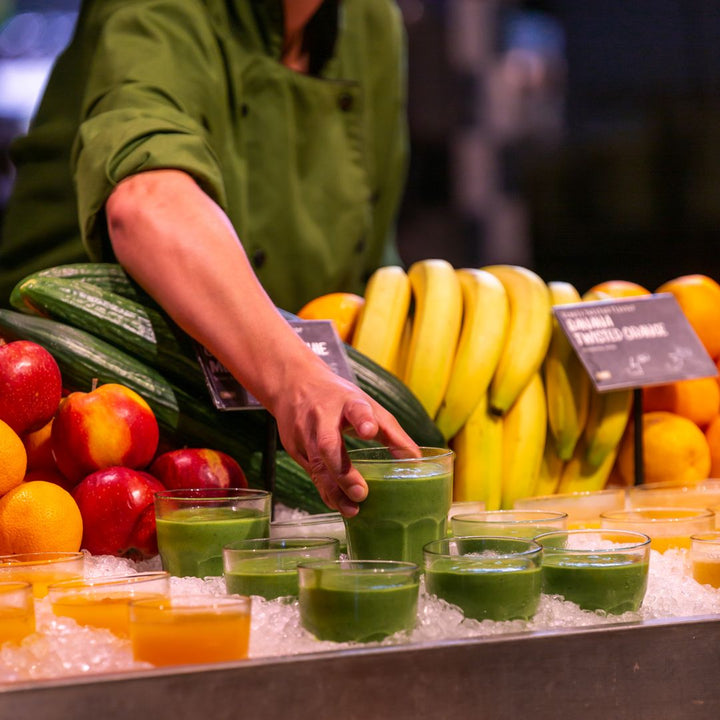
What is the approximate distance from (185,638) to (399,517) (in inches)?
12.6

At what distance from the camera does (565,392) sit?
1.88 metres

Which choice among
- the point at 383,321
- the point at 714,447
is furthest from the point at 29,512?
the point at 714,447

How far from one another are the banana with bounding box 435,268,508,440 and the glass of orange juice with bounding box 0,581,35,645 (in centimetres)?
97

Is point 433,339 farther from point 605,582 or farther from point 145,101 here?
point 605,582

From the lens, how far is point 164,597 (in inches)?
37.6

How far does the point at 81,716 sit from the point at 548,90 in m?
5.34

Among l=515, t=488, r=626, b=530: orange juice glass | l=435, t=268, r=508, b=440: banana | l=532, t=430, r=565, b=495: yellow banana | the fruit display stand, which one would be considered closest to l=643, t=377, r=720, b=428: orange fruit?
l=532, t=430, r=565, b=495: yellow banana

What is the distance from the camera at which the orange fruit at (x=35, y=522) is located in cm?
126

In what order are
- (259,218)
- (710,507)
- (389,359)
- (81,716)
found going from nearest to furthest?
1. (81,716)
2. (710,507)
3. (389,359)
4. (259,218)

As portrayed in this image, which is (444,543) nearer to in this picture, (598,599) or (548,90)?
(598,599)

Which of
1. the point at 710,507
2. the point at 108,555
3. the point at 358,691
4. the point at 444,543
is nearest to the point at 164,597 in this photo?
the point at 358,691

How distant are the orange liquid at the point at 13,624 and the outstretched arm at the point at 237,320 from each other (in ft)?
1.16

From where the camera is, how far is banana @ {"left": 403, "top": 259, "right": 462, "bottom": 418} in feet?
5.88

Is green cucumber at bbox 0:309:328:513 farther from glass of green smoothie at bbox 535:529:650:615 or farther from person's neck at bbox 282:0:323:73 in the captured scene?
person's neck at bbox 282:0:323:73
